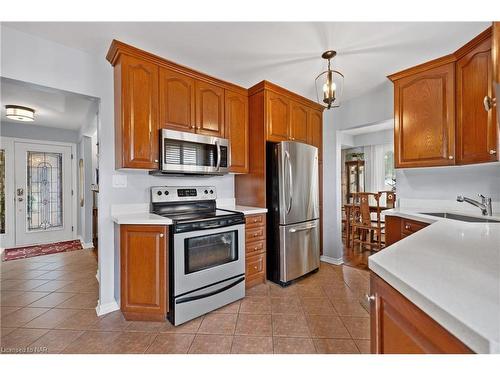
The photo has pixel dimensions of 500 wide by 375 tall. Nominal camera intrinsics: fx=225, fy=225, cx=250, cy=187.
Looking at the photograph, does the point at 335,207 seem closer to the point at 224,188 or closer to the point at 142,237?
the point at 224,188

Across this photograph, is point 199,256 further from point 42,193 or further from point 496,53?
point 42,193

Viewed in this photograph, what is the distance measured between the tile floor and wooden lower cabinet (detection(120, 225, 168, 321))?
0.46ft

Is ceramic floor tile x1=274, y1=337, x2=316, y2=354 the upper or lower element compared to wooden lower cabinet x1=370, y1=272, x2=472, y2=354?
lower

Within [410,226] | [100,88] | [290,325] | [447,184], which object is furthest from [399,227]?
[100,88]

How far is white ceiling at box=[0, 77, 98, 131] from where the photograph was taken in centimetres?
285

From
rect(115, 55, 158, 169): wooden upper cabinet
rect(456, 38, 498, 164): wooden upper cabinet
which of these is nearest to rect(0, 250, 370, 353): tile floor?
rect(115, 55, 158, 169): wooden upper cabinet

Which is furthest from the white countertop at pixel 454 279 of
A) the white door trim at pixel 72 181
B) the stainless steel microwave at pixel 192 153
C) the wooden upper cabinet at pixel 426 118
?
the white door trim at pixel 72 181

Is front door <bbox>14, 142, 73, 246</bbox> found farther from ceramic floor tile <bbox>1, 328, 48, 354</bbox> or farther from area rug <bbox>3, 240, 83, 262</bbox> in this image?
ceramic floor tile <bbox>1, 328, 48, 354</bbox>

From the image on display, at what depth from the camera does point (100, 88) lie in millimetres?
2123

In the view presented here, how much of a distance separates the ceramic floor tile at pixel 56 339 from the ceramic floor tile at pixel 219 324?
3.12 ft

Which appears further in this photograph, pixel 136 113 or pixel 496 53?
pixel 136 113

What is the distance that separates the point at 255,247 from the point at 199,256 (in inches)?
29.5

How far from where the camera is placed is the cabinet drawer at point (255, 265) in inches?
98.3

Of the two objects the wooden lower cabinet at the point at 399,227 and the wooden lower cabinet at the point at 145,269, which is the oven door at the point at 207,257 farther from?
the wooden lower cabinet at the point at 399,227
